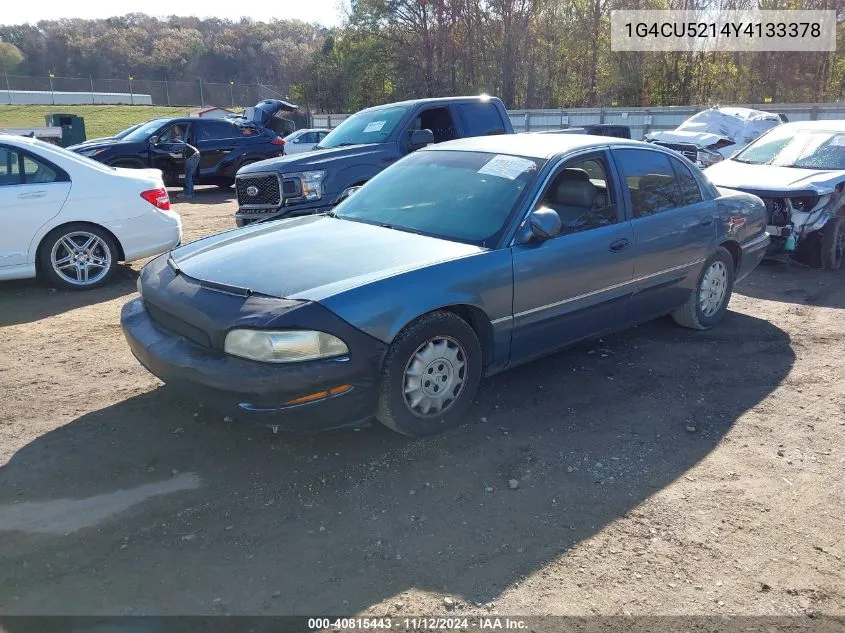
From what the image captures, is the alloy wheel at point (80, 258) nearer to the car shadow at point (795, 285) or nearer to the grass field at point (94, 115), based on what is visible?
the car shadow at point (795, 285)

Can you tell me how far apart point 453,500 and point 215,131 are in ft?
46.3

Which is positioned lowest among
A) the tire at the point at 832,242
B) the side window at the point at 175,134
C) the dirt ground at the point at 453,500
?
the dirt ground at the point at 453,500

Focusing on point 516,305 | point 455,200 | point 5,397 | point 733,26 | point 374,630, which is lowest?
point 374,630

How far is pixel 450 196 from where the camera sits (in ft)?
14.9

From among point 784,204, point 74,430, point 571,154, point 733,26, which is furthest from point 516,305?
point 733,26

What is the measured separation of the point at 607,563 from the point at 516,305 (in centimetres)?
A: 167

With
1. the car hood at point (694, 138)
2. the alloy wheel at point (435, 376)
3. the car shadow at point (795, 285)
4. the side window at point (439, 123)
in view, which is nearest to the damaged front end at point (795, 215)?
the car shadow at point (795, 285)

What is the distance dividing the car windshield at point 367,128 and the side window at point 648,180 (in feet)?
13.2

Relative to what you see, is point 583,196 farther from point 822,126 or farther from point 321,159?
point 822,126

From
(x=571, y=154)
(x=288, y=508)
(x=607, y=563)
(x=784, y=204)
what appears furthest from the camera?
(x=784, y=204)

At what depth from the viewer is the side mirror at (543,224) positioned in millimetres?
4094

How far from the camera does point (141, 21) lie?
8981cm

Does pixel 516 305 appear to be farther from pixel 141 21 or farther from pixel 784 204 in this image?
pixel 141 21

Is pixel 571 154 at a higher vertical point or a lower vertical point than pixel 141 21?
lower
